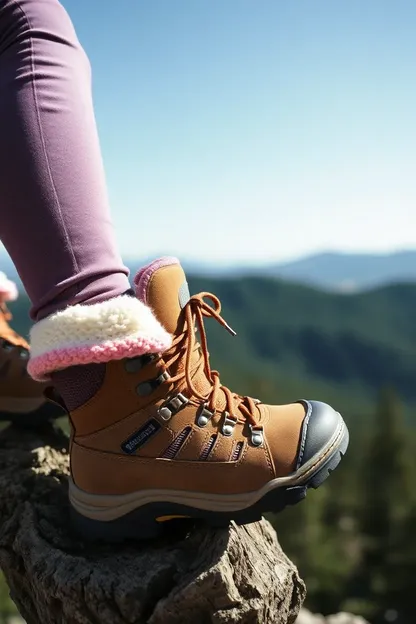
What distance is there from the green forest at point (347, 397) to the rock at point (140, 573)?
17473mm

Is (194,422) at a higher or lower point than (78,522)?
higher

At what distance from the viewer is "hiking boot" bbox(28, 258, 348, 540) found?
158cm

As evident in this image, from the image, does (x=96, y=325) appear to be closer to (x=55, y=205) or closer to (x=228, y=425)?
(x=55, y=205)

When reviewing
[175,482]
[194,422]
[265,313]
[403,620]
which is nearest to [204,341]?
[194,422]

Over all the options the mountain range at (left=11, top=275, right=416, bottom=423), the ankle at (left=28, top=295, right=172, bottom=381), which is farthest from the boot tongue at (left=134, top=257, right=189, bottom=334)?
the mountain range at (left=11, top=275, right=416, bottom=423)

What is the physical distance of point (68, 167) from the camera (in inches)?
59.4

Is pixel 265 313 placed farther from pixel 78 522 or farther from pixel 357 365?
pixel 78 522

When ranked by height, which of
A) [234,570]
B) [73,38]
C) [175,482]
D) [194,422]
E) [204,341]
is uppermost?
[73,38]

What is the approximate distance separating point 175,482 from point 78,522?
1.03 feet

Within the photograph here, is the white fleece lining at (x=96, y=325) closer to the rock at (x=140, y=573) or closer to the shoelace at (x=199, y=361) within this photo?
the shoelace at (x=199, y=361)

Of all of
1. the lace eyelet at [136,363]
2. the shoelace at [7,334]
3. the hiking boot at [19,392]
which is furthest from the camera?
the shoelace at [7,334]

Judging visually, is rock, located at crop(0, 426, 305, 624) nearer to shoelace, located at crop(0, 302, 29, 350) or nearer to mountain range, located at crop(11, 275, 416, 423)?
shoelace, located at crop(0, 302, 29, 350)

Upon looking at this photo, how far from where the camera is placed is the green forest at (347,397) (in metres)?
23.4

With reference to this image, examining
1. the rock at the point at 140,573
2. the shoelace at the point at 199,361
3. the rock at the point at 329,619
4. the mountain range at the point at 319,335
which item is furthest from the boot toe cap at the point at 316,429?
the mountain range at the point at 319,335
